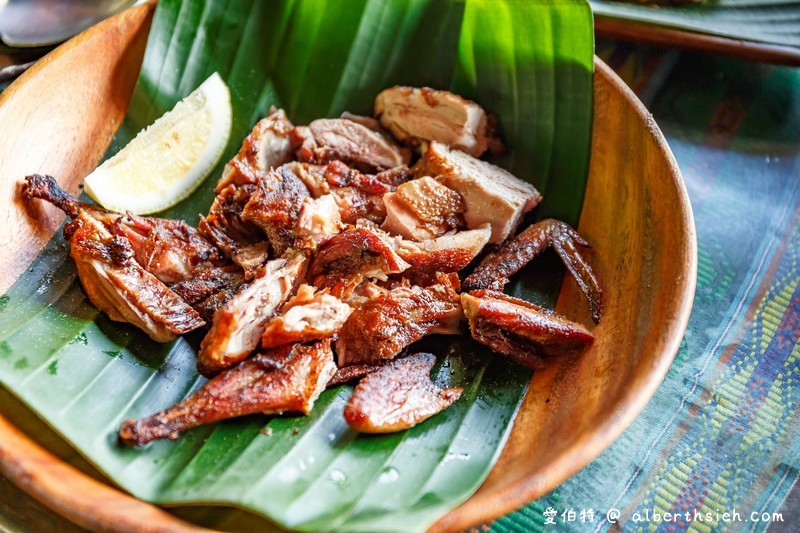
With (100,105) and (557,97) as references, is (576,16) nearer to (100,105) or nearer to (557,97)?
(557,97)

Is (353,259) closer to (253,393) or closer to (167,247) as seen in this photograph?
(253,393)

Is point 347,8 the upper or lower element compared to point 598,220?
upper

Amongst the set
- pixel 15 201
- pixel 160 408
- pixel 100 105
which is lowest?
pixel 160 408

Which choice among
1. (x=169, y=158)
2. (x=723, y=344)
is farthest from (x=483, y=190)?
(x=169, y=158)

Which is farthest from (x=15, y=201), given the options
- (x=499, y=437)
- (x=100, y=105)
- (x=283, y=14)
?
(x=499, y=437)

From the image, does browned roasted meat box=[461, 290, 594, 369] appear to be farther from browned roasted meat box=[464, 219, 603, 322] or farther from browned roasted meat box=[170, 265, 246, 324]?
browned roasted meat box=[170, 265, 246, 324]

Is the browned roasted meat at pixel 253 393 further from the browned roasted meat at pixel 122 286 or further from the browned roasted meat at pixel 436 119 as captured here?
the browned roasted meat at pixel 436 119
